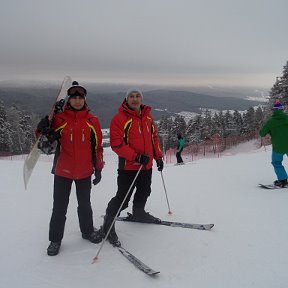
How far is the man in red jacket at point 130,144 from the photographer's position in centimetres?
411

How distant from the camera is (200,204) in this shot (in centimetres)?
616

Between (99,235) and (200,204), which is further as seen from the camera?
(200,204)

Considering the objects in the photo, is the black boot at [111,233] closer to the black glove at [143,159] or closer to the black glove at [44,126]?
the black glove at [143,159]

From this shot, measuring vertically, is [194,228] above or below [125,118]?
below

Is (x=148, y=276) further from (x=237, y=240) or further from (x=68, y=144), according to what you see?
(x=68, y=144)

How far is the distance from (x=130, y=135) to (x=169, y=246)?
167 cm

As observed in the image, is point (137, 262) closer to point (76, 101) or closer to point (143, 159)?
point (143, 159)

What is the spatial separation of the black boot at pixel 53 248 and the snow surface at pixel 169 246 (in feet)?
0.21

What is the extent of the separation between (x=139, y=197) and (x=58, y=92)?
205 centimetres

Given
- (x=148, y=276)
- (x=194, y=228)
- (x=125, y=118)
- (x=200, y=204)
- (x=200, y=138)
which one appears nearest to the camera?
(x=148, y=276)

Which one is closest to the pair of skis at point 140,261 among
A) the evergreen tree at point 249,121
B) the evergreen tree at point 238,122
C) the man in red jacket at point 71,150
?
the man in red jacket at point 71,150

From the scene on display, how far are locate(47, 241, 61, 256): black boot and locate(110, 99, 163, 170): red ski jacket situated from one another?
1.36m

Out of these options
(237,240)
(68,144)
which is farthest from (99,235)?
(237,240)

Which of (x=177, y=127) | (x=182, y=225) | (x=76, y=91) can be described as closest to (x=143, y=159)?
(x=76, y=91)
